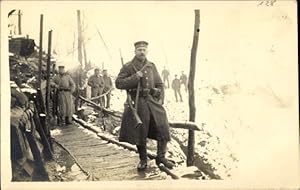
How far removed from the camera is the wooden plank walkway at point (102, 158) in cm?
176

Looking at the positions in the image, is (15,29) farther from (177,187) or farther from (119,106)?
(177,187)

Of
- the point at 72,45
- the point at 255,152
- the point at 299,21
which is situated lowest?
the point at 255,152

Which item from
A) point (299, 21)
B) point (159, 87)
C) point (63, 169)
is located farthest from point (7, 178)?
point (299, 21)

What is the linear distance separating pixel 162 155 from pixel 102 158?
0.23 metres

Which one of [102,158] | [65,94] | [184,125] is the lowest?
[102,158]

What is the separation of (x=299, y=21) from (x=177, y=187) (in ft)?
2.59

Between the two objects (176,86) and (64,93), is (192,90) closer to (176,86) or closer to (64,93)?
(176,86)

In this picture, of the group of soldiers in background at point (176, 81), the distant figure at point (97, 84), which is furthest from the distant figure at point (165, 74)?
the distant figure at point (97, 84)

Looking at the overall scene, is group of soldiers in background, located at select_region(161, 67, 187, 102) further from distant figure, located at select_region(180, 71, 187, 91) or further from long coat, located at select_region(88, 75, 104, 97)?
long coat, located at select_region(88, 75, 104, 97)

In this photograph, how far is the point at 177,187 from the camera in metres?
1.75

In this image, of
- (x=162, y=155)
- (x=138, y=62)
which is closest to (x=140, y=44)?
(x=138, y=62)

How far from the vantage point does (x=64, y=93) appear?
1.78 metres

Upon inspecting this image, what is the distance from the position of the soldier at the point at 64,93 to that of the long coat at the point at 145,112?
18cm

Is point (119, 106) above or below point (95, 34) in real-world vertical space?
below
